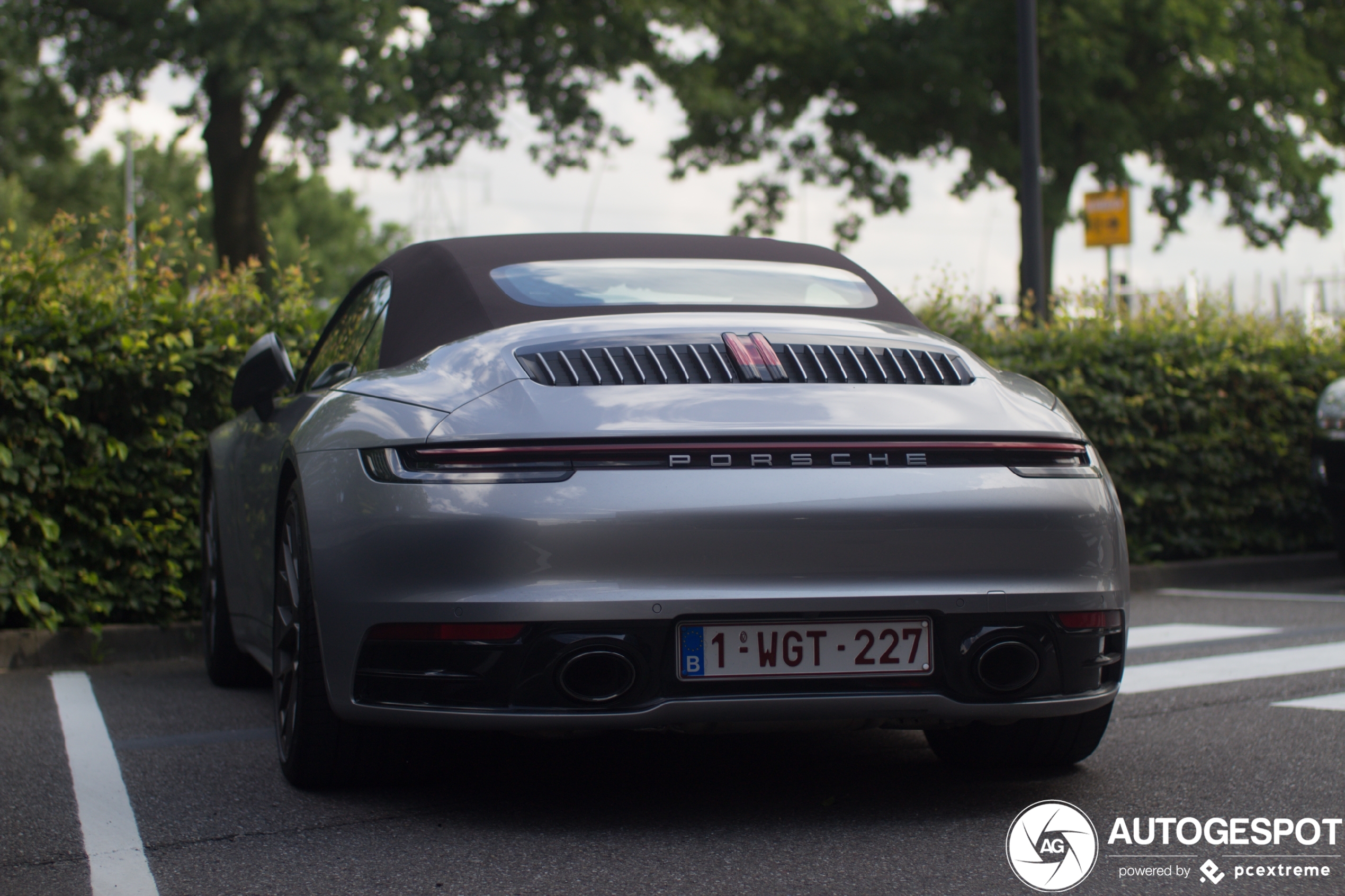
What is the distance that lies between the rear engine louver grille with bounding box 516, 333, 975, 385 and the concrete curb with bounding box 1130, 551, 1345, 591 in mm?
6584

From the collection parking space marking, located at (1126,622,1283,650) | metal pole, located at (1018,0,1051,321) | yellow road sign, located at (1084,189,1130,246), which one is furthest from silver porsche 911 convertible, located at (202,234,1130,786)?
yellow road sign, located at (1084,189,1130,246)

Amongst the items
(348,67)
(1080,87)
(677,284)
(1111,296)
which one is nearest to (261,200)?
(348,67)

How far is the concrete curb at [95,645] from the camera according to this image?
6.47m

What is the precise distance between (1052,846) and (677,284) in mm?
1795

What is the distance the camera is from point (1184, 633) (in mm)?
7504

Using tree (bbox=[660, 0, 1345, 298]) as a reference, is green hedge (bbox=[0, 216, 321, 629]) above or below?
below

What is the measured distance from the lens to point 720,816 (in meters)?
3.62

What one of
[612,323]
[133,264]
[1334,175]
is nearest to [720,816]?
[612,323]

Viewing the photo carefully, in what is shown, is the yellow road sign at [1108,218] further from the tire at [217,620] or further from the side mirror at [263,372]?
the side mirror at [263,372]

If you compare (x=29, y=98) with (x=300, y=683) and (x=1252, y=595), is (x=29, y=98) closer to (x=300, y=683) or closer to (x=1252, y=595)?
(x=1252, y=595)

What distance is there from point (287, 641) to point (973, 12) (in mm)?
23322

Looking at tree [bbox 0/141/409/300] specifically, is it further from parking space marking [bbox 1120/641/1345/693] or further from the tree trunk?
parking space marking [bbox 1120/641/1345/693]

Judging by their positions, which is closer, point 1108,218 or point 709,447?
point 709,447

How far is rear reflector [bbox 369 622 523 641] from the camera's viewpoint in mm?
3223
